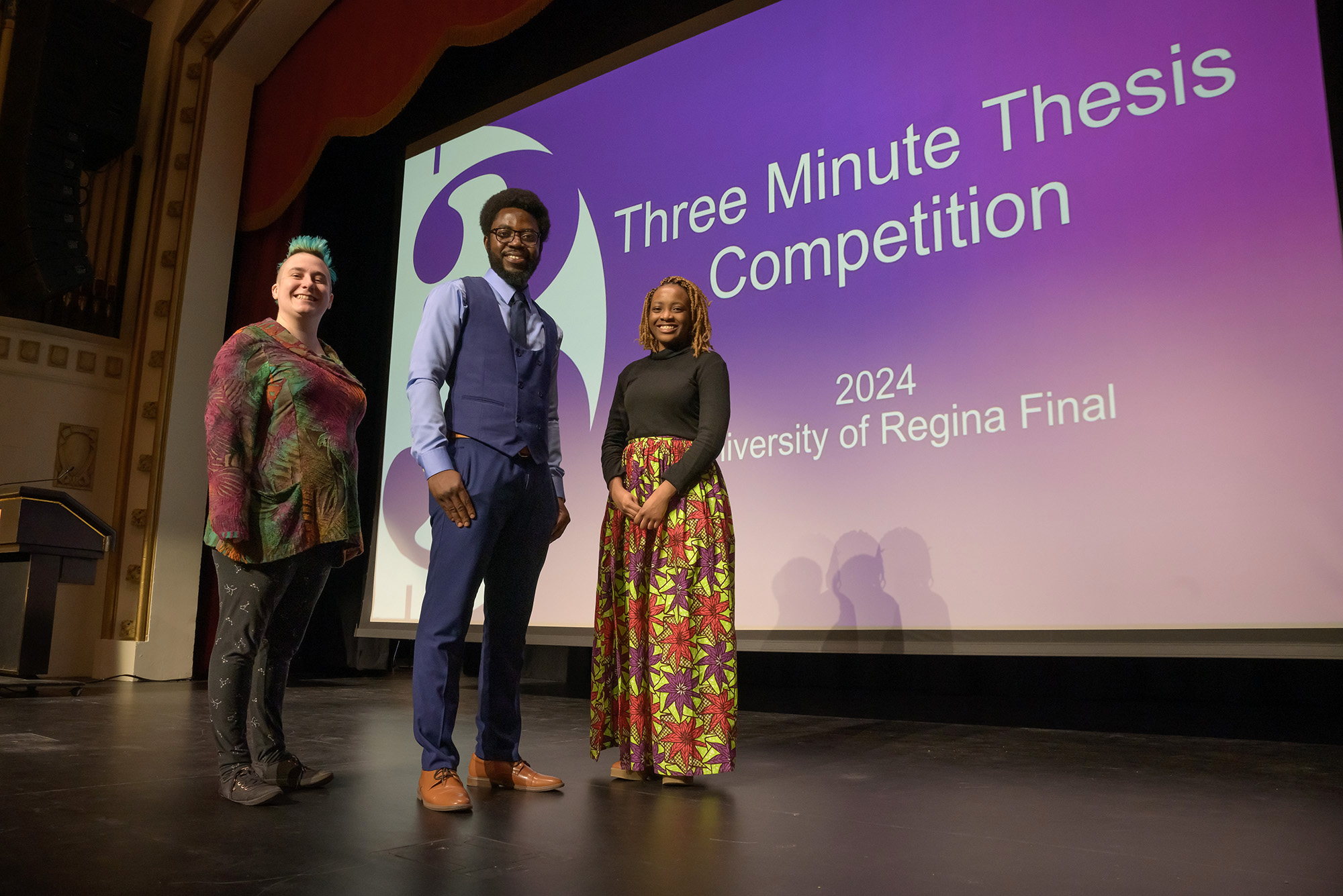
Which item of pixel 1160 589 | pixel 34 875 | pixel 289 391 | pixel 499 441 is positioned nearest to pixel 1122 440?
pixel 1160 589

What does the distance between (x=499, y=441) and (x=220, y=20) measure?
16.7ft

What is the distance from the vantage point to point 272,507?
5.78 feet

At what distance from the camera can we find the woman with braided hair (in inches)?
80.8

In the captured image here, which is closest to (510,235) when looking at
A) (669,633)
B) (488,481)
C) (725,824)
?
(488,481)

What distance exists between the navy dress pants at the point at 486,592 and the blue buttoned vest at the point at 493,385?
0.03 m

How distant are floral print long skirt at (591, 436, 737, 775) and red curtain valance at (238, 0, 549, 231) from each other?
2.69m

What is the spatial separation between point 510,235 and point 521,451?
0.46 metres

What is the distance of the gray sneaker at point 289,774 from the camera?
1876 millimetres

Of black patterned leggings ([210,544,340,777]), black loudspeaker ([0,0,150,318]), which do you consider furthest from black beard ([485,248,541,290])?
black loudspeaker ([0,0,150,318])

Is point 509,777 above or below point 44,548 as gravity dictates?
below

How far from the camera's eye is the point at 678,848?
4.76ft

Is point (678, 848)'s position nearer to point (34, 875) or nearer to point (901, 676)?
point (34, 875)

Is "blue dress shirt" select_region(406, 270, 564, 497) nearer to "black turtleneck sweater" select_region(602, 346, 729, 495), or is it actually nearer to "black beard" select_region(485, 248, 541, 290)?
"black beard" select_region(485, 248, 541, 290)

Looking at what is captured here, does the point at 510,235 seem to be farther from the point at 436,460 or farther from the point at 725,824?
the point at 725,824
